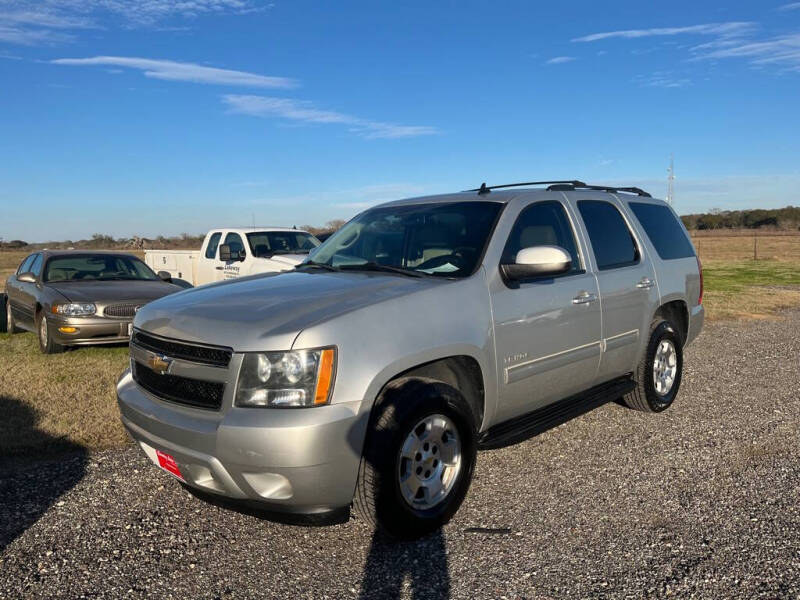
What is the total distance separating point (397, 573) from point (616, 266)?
10.2ft

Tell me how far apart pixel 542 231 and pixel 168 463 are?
2882mm

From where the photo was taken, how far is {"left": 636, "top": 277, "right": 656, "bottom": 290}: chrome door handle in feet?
17.7

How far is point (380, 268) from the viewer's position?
431 centimetres

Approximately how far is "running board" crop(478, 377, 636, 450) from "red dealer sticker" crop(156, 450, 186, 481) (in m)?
1.70

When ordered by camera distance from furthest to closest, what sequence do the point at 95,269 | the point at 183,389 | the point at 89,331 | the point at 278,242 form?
the point at 278,242
the point at 95,269
the point at 89,331
the point at 183,389

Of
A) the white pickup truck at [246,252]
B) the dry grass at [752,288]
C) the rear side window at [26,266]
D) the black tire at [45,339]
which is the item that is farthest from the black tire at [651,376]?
the rear side window at [26,266]

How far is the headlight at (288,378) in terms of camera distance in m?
3.09

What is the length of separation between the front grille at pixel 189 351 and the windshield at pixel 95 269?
6.72m

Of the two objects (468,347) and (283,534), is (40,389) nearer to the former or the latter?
(283,534)

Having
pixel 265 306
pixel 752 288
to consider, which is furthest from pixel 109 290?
pixel 752 288

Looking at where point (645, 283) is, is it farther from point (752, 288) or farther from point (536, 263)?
point (752, 288)

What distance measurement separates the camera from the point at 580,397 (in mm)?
4812

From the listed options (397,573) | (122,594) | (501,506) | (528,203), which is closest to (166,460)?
(122,594)

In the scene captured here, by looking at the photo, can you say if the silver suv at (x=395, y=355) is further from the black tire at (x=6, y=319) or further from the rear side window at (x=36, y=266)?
the black tire at (x=6, y=319)
